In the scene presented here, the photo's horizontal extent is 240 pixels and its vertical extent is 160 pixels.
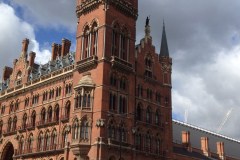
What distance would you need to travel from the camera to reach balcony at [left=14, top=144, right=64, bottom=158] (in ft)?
203

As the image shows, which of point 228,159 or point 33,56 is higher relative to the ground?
point 33,56

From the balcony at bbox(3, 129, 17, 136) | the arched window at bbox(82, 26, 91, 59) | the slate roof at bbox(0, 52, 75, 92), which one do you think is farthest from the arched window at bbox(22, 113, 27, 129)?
the arched window at bbox(82, 26, 91, 59)

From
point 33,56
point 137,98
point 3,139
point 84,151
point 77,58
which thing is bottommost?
point 84,151

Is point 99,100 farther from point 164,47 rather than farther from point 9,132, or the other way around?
point 9,132

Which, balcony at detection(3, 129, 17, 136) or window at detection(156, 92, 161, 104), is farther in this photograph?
balcony at detection(3, 129, 17, 136)

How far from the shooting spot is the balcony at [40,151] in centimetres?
6202

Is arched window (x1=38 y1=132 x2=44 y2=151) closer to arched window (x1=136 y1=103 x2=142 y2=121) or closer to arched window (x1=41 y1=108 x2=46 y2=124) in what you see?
arched window (x1=41 y1=108 x2=46 y2=124)

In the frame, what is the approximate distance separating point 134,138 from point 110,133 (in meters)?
5.48

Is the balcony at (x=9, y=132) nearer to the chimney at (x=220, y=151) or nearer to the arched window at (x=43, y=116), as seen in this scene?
the arched window at (x=43, y=116)

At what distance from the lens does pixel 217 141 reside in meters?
101

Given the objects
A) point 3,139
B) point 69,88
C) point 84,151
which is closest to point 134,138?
point 84,151

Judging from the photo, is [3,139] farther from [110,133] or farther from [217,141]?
[217,141]

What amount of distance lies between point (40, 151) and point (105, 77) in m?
19.6

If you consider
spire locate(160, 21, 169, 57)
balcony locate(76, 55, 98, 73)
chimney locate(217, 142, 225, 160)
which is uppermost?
spire locate(160, 21, 169, 57)
